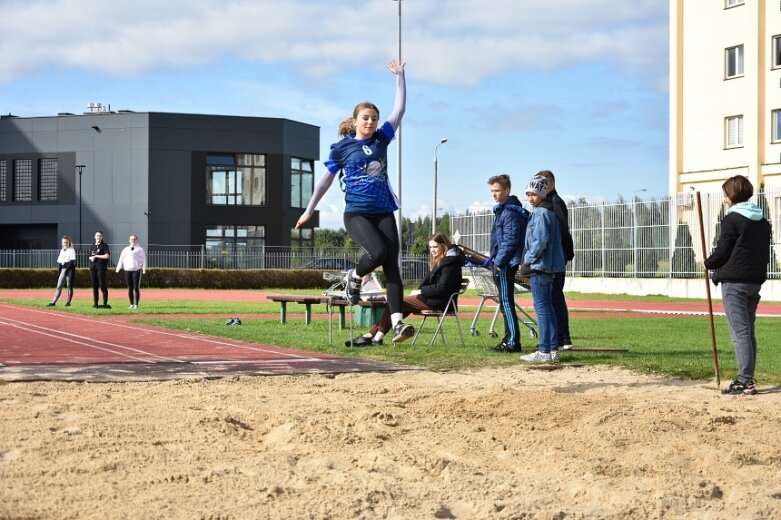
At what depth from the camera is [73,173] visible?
202 ft

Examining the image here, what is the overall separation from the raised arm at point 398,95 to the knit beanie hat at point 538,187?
2275 millimetres

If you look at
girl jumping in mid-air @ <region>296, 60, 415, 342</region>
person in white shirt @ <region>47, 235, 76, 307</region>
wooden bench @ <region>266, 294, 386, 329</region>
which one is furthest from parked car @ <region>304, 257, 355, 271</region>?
girl jumping in mid-air @ <region>296, 60, 415, 342</region>

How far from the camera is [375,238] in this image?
30.5 feet

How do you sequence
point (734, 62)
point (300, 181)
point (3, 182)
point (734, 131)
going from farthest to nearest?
point (300, 181) → point (3, 182) → point (734, 131) → point (734, 62)

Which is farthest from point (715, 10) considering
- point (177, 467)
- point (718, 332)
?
point (177, 467)

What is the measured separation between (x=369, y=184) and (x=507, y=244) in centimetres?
331

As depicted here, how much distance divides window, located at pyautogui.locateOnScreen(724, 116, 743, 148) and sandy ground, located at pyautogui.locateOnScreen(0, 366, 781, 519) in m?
36.5

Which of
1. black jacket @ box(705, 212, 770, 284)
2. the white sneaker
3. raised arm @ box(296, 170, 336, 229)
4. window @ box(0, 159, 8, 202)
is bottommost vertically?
the white sneaker

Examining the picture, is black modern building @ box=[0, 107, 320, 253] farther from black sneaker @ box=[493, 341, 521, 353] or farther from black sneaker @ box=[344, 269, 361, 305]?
black sneaker @ box=[344, 269, 361, 305]

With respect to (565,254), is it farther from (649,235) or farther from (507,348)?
(649,235)

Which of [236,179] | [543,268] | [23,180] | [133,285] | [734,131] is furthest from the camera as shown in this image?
[236,179]

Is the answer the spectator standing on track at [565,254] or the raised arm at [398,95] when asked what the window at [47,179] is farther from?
the raised arm at [398,95]

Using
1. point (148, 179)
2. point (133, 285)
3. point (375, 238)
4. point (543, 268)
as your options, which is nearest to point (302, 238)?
point (148, 179)

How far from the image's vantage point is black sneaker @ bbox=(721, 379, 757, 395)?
28.2ft
